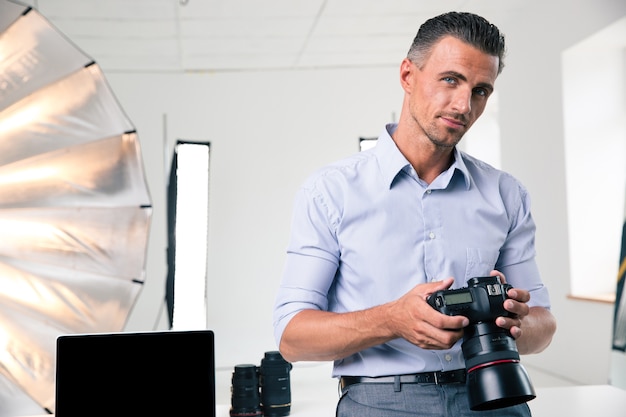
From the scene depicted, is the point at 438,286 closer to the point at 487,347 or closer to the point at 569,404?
the point at 487,347

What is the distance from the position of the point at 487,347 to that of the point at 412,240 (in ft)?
0.73

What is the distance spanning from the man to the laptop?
0.56 ft

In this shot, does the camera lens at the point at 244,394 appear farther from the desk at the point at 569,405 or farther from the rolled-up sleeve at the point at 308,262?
the rolled-up sleeve at the point at 308,262

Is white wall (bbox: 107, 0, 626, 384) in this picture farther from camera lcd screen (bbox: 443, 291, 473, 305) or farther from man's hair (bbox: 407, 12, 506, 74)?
camera lcd screen (bbox: 443, 291, 473, 305)

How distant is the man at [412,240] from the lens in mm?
1010

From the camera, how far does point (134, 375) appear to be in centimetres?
113

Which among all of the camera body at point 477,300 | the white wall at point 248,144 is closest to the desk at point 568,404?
the camera body at point 477,300

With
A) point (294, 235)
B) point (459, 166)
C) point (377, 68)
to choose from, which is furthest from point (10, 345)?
point (377, 68)

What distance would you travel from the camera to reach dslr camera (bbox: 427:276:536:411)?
0.90 meters

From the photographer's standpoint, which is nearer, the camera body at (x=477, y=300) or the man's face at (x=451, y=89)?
the camera body at (x=477, y=300)

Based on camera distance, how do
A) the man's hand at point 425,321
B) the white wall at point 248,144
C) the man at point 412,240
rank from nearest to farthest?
the man's hand at point 425,321 → the man at point 412,240 → the white wall at point 248,144

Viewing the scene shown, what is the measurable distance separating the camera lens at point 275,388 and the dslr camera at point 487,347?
0.75 meters

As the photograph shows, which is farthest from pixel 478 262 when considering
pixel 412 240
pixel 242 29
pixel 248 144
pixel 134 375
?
pixel 248 144

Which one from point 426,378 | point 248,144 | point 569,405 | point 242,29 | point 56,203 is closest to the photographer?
point 426,378
